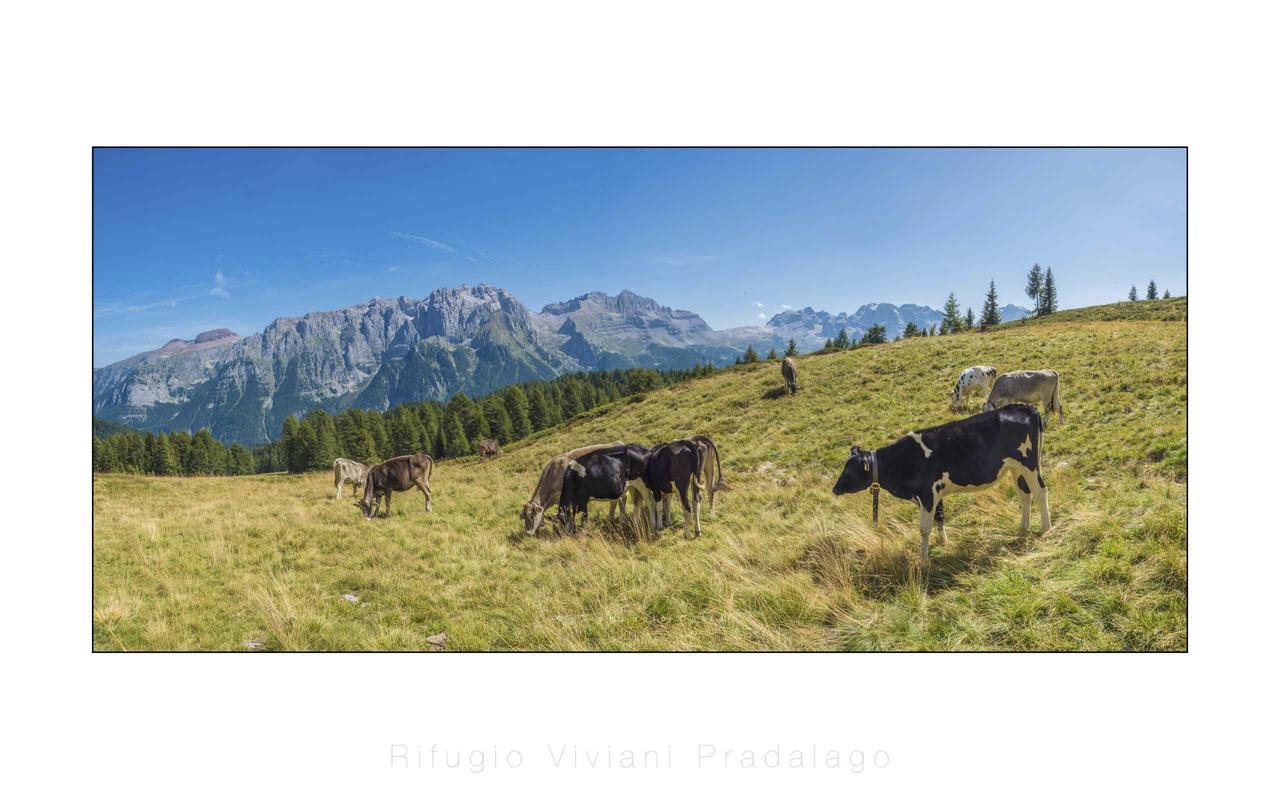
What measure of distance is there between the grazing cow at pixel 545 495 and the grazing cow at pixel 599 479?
8.5 inches

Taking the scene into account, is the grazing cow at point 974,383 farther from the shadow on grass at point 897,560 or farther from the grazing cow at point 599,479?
the grazing cow at point 599,479

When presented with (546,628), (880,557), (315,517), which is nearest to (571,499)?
(546,628)

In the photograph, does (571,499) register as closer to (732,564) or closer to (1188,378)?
(732,564)

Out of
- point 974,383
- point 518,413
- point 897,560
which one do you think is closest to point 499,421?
point 518,413

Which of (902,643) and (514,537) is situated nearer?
(902,643)

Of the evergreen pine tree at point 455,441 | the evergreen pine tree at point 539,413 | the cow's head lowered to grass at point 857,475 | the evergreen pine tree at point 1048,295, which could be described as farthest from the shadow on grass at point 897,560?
the evergreen pine tree at point 455,441

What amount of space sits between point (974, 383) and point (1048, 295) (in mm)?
2258

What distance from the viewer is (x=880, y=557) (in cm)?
475

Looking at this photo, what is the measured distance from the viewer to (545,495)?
726 centimetres

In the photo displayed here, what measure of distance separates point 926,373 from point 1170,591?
293 inches

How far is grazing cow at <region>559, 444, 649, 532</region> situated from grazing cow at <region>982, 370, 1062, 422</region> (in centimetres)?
568

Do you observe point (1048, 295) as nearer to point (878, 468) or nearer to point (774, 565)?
point (878, 468)

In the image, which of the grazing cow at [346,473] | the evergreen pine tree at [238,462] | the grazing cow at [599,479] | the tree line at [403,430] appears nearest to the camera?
the grazing cow at [599,479]

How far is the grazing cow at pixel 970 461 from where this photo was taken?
4.62m
